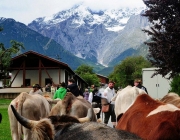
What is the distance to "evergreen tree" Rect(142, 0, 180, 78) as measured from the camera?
952 inches

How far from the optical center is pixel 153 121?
187 inches

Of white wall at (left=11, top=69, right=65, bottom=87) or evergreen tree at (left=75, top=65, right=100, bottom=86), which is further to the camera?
evergreen tree at (left=75, top=65, right=100, bottom=86)

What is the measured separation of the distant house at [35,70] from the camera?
59.1 meters

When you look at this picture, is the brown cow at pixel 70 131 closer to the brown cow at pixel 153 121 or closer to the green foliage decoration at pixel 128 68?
the brown cow at pixel 153 121

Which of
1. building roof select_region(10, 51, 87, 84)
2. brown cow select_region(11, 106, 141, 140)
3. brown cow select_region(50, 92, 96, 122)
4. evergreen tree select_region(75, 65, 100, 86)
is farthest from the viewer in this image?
evergreen tree select_region(75, 65, 100, 86)

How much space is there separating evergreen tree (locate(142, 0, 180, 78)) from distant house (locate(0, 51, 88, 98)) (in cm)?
3147

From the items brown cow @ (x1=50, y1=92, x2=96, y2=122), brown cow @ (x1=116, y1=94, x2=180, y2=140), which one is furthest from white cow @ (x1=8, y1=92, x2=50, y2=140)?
brown cow @ (x1=116, y1=94, x2=180, y2=140)

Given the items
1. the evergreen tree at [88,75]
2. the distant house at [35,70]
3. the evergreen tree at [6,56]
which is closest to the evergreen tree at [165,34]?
the distant house at [35,70]

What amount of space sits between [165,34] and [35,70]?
3811 centimetres

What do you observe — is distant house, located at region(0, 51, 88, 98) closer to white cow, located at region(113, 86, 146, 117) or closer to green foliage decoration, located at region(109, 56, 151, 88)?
white cow, located at region(113, 86, 146, 117)

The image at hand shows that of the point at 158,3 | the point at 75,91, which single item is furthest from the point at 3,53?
the point at 75,91

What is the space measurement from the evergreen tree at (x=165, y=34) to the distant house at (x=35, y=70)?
Result: 103 ft

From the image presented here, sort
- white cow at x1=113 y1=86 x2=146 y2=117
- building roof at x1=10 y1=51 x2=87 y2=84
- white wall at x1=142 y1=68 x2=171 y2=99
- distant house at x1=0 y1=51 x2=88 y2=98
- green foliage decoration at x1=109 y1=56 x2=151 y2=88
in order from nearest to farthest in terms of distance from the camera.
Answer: white cow at x1=113 y1=86 x2=146 y2=117
white wall at x1=142 y1=68 x2=171 y2=99
building roof at x1=10 y1=51 x2=87 y2=84
distant house at x1=0 y1=51 x2=88 y2=98
green foliage decoration at x1=109 y1=56 x2=151 y2=88

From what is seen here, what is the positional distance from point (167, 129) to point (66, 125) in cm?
134
